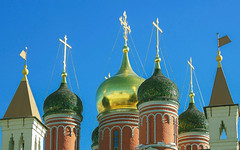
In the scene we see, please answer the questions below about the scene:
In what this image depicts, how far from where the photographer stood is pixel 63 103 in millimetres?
30766

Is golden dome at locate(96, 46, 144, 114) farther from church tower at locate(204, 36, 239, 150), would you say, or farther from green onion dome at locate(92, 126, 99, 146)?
church tower at locate(204, 36, 239, 150)

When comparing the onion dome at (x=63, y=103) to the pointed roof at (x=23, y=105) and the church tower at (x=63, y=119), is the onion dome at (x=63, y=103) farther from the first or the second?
the pointed roof at (x=23, y=105)

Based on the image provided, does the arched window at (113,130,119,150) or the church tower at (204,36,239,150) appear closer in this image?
the church tower at (204,36,239,150)

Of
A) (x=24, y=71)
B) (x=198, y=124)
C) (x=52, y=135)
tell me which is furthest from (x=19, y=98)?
(x=198, y=124)

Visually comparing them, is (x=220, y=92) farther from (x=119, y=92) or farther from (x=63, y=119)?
(x=63, y=119)

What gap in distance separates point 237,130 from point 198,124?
25.6 feet

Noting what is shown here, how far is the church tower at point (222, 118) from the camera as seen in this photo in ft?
78.5

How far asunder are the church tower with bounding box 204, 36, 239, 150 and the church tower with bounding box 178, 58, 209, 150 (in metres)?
7.05

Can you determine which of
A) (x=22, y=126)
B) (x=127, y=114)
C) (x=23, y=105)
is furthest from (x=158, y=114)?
(x=22, y=126)

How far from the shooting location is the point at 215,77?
2538 centimetres

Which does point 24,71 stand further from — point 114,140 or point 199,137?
point 199,137

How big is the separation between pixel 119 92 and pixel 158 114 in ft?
9.12

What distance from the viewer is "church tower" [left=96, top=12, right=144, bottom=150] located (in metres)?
30.2

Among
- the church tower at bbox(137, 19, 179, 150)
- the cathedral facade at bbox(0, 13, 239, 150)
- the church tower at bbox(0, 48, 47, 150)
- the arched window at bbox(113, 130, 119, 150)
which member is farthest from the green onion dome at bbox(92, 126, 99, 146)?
the church tower at bbox(0, 48, 47, 150)
